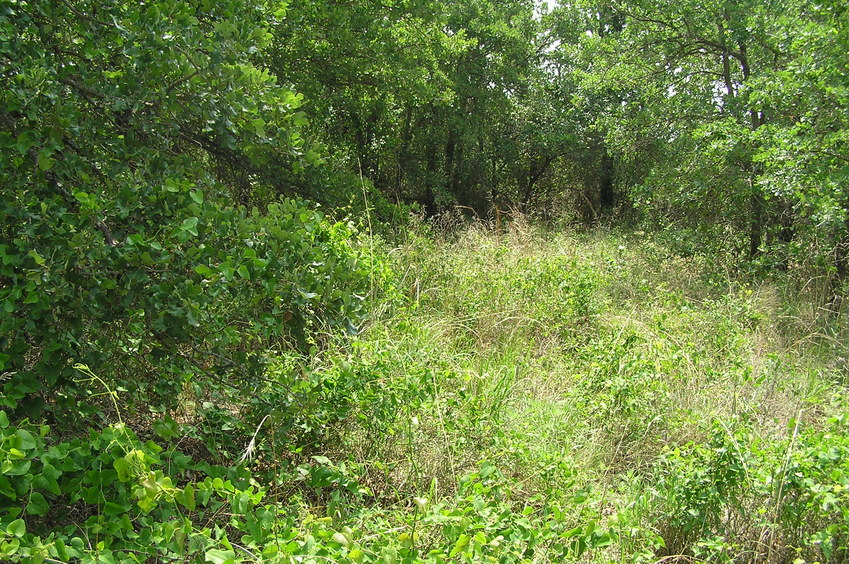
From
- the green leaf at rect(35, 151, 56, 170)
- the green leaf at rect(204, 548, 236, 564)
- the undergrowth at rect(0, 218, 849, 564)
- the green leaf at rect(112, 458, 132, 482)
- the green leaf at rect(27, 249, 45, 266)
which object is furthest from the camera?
the green leaf at rect(35, 151, 56, 170)

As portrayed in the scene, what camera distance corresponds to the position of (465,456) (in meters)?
2.81

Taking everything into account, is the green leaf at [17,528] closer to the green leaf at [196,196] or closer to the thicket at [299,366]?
the thicket at [299,366]

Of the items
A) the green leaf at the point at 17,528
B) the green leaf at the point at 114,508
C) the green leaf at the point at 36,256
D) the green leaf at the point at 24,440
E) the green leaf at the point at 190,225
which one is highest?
the green leaf at the point at 190,225

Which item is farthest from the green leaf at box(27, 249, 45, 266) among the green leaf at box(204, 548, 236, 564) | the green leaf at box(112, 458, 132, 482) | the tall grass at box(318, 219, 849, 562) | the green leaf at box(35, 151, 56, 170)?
the tall grass at box(318, 219, 849, 562)

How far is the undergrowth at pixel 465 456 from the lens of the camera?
5.70ft

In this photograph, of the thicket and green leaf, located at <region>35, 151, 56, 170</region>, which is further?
green leaf, located at <region>35, 151, 56, 170</region>

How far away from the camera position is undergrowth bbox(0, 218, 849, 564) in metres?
1.74

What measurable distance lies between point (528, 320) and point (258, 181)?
2.34m

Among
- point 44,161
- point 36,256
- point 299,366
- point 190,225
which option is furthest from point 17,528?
point 299,366

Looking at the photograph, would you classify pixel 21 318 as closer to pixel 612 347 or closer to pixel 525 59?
pixel 612 347

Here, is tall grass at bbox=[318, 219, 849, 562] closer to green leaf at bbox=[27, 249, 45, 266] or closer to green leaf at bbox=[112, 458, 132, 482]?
green leaf at bbox=[112, 458, 132, 482]

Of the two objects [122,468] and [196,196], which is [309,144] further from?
[122,468]

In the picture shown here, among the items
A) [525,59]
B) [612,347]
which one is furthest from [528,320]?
[525,59]

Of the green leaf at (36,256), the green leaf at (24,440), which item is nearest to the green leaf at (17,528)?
the green leaf at (24,440)
